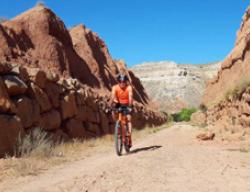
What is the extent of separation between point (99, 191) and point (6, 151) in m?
4.93

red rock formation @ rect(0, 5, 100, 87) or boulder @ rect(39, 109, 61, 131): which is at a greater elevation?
red rock formation @ rect(0, 5, 100, 87)

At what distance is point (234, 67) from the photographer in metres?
27.0

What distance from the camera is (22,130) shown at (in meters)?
10.6

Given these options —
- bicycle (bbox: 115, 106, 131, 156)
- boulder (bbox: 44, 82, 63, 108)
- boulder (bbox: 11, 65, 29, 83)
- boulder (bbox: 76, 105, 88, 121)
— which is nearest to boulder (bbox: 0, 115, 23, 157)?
boulder (bbox: 11, 65, 29, 83)

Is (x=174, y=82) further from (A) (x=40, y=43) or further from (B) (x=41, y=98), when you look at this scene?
(B) (x=41, y=98)

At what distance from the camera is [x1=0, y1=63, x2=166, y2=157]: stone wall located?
32.7 feet

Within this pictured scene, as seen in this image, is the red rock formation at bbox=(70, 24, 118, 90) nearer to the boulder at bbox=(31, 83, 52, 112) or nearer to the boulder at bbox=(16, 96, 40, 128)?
the boulder at bbox=(31, 83, 52, 112)

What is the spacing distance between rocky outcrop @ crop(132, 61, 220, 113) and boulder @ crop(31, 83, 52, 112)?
313 ft

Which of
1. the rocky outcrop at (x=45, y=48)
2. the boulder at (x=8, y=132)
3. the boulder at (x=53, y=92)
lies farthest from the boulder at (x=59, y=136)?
the rocky outcrop at (x=45, y=48)

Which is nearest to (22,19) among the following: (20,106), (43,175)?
(20,106)

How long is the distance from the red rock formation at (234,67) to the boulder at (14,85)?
11.1 m

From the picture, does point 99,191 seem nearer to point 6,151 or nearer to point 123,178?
point 123,178

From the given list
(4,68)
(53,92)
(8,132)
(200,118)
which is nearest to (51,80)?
(53,92)

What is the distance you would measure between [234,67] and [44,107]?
16.8 m
